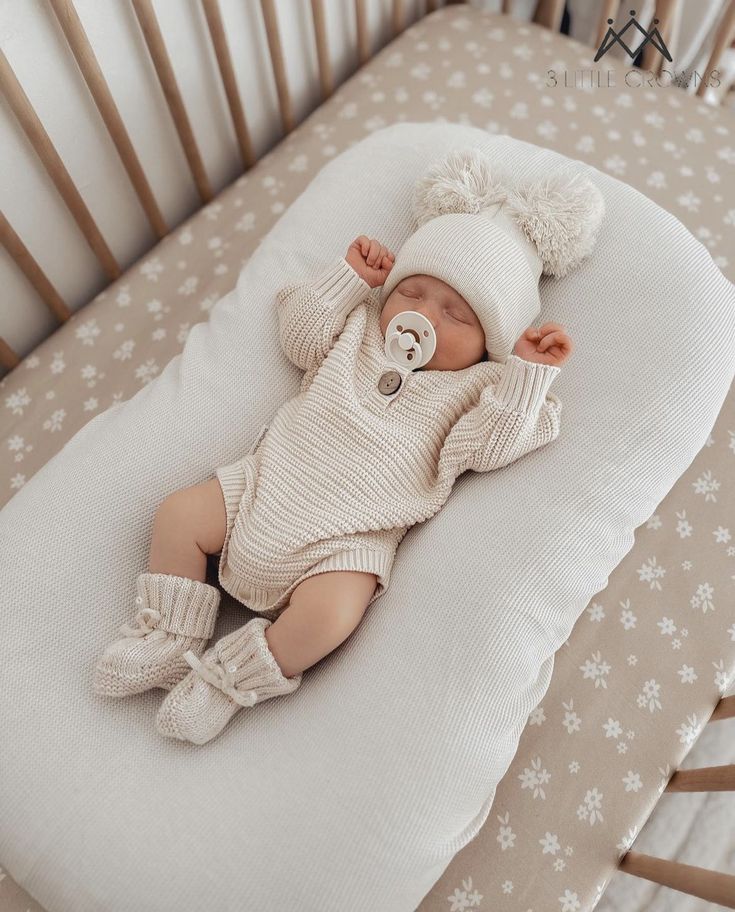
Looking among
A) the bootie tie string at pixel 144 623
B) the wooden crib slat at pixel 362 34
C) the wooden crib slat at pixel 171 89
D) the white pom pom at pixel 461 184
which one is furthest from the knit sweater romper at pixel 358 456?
the wooden crib slat at pixel 362 34

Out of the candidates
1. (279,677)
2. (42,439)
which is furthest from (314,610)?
(42,439)

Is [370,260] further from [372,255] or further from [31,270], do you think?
[31,270]

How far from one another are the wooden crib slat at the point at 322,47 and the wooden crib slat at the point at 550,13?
0.54 m

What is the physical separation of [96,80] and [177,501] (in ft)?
2.38

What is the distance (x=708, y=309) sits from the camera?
1008 millimetres

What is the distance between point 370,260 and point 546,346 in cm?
31

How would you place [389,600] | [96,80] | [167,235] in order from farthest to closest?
[167,235]
[96,80]
[389,600]

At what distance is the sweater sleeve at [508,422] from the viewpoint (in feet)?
2.93

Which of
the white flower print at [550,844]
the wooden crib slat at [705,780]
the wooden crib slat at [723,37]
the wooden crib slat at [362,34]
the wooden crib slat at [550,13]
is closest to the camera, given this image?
the wooden crib slat at [705,780]

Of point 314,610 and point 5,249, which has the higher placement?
point 5,249

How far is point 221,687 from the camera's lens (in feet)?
2.68

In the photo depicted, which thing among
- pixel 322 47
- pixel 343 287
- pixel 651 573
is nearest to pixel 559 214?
pixel 343 287

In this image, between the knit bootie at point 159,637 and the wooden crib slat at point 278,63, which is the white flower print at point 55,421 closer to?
the knit bootie at point 159,637

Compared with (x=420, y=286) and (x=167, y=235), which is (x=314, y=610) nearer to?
(x=420, y=286)
